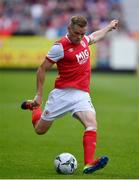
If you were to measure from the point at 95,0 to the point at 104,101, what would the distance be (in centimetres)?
1485

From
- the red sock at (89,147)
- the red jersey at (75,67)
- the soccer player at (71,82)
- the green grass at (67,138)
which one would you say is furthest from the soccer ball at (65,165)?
the red jersey at (75,67)

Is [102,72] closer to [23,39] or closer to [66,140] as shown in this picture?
[23,39]

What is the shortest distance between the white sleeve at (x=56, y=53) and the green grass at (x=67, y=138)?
153cm

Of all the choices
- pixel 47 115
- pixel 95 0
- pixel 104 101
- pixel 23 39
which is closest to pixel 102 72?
pixel 23 39

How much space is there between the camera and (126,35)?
1321 inches

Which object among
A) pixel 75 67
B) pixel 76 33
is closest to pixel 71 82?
pixel 75 67

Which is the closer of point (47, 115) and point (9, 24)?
point (47, 115)

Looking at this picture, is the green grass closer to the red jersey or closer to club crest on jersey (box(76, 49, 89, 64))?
the red jersey

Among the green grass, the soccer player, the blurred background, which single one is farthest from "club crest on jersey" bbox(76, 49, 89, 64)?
the blurred background

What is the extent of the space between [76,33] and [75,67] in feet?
1.88

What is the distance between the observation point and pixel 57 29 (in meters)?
33.7

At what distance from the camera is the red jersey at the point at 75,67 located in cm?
1060

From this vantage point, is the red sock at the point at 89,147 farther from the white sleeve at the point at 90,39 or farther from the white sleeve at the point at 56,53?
the white sleeve at the point at 90,39

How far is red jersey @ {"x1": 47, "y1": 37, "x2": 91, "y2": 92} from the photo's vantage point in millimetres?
10602
